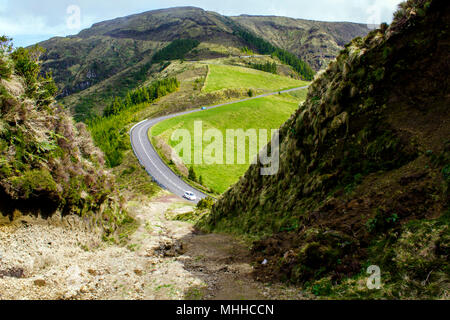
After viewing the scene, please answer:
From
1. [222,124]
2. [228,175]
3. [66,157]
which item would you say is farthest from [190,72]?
[66,157]

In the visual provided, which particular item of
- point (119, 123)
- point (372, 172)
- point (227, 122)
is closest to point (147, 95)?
point (119, 123)

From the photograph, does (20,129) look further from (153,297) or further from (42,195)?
(153,297)

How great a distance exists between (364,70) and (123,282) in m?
13.4

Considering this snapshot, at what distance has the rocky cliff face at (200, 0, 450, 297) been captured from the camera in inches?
249

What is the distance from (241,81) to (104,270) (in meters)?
124

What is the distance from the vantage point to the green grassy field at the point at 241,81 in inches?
4517

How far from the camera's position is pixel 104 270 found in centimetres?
898

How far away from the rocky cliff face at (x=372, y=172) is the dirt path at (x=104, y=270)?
1253 millimetres

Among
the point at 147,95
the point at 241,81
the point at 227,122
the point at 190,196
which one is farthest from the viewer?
the point at 241,81

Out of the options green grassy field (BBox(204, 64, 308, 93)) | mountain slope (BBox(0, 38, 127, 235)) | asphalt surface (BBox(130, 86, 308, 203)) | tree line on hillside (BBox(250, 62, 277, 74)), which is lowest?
asphalt surface (BBox(130, 86, 308, 203))

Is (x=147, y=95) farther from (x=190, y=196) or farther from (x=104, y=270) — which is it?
(x=104, y=270)

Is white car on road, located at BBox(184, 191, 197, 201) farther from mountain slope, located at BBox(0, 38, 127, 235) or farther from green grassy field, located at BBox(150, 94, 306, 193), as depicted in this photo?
mountain slope, located at BBox(0, 38, 127, 235)

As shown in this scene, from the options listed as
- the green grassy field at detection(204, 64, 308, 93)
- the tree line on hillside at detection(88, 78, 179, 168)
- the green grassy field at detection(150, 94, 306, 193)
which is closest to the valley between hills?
the tree line on hillside at detection(88, 78, 179, 168)

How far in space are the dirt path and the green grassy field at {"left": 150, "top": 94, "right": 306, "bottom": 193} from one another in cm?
3918
